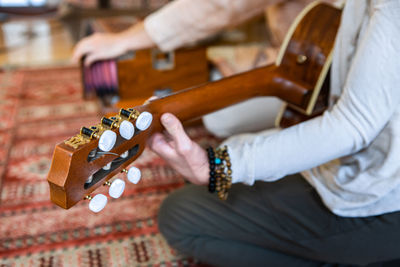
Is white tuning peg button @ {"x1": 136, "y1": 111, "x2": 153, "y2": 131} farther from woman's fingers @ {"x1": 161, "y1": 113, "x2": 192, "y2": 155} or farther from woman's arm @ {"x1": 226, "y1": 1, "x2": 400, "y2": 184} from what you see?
woman's arm @ {"x1": 226, "y1": 1, "x2": 400, "y2": 184}

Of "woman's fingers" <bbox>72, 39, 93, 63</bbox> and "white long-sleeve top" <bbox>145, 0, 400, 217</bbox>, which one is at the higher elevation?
"white long-sleeve top" <bbox>145, 0, 400, 217</bbox>

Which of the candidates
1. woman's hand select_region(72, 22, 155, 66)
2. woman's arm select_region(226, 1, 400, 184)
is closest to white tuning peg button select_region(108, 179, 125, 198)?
woman's arm select_region(226, 1, 400, 184)

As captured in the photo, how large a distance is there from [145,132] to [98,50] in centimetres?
71

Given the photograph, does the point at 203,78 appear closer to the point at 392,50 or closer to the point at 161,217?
the point at 161,217

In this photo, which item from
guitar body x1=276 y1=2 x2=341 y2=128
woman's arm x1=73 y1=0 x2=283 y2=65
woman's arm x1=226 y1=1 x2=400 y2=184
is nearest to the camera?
woman's arm x1=226 y1=1 x2=400 y2=184

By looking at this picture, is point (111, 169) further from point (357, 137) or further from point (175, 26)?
point (175, 26)

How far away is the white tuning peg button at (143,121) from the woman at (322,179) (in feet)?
0.23

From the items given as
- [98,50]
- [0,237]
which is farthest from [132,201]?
[98,50]

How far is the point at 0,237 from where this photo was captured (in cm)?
102

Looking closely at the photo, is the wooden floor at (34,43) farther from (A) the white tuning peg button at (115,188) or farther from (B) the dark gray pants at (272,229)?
(A) the white tuning peg button at (115,188)

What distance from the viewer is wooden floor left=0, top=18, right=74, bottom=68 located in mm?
2453

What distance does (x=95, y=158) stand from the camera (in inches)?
20.6

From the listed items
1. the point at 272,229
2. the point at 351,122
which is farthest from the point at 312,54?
the point at 272,229

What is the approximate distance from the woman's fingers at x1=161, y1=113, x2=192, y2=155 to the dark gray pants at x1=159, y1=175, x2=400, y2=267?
25 centimetres
